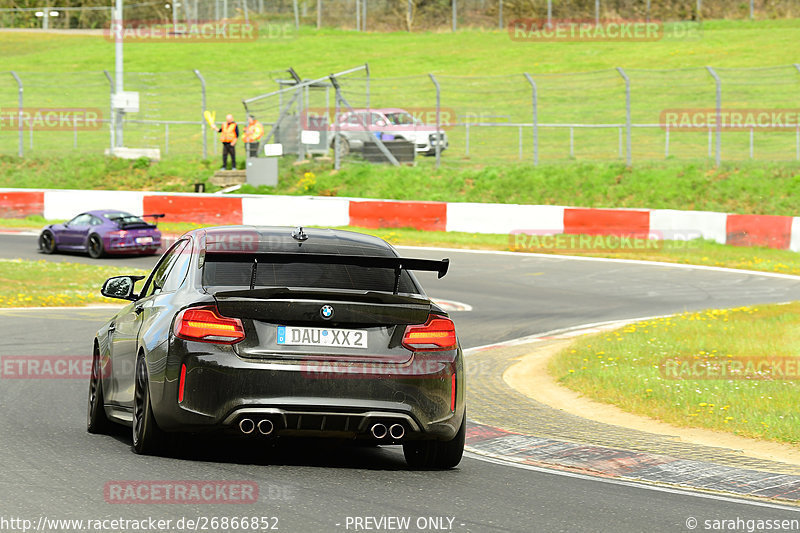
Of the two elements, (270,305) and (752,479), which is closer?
(270,305)

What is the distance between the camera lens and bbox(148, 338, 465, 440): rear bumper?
22.5 feet

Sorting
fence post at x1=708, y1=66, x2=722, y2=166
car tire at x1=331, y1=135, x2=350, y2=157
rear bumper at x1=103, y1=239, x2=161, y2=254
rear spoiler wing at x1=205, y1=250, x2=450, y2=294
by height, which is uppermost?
fence post at x1=708, y1=66, x2=722, y2=166

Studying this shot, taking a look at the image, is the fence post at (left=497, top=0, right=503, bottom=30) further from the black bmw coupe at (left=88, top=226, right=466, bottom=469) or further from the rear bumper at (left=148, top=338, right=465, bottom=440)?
the rear bumper at (left=148, top=338, right=465, bottom=440)

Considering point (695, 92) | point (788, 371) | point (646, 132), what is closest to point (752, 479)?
point (788, 371)

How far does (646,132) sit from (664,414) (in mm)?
29226

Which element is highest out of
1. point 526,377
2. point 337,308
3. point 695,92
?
point 695,92

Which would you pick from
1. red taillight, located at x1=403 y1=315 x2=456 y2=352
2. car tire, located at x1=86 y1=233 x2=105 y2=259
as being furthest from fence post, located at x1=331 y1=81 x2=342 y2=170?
red taillight, located at x1=403 y1=315 x2=456 y2=352

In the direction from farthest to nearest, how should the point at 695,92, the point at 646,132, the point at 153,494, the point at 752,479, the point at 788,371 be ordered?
the point at 695,92 → the point at 646,132 → the point at 788,371 → the point at 752,479 → the point at 153,494

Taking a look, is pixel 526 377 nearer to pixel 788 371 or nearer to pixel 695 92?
pixel 788 371

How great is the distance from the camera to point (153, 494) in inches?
251

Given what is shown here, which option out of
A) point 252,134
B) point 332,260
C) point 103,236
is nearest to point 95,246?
point 103,236

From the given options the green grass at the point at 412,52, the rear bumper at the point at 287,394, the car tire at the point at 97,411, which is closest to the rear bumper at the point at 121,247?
the car tire at the point at 97,411

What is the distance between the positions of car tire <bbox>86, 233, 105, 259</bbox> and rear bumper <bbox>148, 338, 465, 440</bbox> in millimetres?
19063

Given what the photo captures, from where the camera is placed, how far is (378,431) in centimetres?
702
